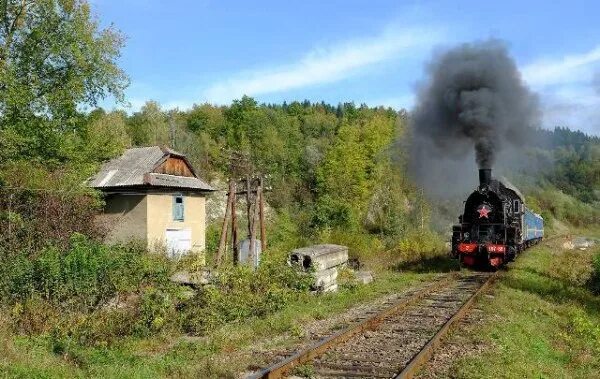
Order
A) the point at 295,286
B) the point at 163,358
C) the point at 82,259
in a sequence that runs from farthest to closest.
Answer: the point at 295,286 → the point at 82,259 → the point at 163,358

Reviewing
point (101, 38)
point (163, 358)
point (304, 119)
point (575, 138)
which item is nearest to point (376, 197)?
point (101, 38)

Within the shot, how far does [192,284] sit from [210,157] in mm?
63098

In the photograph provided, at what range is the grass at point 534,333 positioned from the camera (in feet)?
27.3

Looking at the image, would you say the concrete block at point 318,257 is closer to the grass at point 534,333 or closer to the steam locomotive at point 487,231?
the grass at point 534,333

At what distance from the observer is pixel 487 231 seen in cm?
2328

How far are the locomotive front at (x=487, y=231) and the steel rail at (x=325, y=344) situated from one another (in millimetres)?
9040

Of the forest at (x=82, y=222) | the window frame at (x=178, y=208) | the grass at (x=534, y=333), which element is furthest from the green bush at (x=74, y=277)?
the window frame at (x=178, y=208)

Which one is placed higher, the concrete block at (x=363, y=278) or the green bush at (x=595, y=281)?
the concrete block at (x=363, y=278)

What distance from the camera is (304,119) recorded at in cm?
10412

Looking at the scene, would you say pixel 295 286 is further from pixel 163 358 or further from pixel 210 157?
pixel 210 157

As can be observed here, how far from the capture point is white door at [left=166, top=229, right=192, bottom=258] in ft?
93.9

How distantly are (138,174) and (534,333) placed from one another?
20.7 m

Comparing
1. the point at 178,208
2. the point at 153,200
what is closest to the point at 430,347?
the point at 153,200

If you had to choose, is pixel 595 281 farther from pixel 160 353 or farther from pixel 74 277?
pixel 74 277
